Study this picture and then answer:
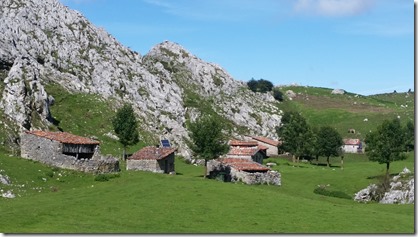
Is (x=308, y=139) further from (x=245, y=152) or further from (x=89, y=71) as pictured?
(x=89, y=71)

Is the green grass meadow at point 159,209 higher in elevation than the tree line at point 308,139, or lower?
lower

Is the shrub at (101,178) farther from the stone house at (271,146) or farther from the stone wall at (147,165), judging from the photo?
the stone house at (271,146)

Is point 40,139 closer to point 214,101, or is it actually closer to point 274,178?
point 274,178

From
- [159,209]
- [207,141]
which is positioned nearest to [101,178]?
Answer: [159,209]

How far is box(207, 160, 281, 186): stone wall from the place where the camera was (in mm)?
86812

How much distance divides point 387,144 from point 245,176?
28177 millimetres

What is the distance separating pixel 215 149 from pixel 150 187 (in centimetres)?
2397

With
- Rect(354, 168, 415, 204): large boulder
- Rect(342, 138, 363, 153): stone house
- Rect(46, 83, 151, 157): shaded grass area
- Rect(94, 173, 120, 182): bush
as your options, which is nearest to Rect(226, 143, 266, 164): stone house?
Rect(46, 83, 151, 157): shaded grass area

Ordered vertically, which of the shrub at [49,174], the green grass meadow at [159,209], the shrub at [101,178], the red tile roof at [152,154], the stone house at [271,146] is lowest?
the green grass meadow at [159,209]

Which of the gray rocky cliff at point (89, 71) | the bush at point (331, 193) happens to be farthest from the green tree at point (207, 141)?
the gray rocky cliff at point (89, 71)

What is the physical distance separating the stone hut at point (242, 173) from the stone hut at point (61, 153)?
1801 centimetres

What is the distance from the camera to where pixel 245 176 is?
Result: 87.2 meters

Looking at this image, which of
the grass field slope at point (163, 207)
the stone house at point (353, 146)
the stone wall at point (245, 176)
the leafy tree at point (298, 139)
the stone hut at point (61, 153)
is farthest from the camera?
the stone house at point (353, 146)

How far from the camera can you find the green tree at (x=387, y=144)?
319ft
